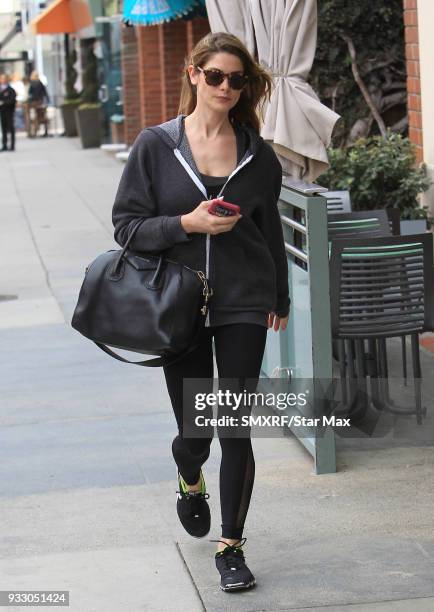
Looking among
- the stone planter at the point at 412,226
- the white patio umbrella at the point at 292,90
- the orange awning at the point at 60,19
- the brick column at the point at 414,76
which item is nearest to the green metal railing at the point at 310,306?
the white patio umbrella at the point at 292,90

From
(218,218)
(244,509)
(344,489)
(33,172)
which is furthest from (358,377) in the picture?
(33,172)

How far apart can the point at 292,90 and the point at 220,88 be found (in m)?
2.32

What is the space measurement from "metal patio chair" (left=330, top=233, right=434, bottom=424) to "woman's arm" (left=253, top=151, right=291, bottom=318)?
1.35m

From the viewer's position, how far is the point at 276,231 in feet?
14.6

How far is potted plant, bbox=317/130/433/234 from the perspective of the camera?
792cm

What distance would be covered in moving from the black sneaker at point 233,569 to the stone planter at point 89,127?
83.1ft

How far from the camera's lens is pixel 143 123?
24203 millimetres

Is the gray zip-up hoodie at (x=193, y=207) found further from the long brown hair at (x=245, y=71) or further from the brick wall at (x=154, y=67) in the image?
the brick wall at (x=154, y=67)

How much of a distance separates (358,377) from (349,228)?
984 mm

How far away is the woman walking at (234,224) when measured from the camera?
428 centimetres

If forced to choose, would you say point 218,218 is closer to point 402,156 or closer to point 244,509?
point 244,509

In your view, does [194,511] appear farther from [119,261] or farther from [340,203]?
[340,203]

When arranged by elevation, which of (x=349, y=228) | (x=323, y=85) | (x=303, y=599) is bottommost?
(x=303, y=599)

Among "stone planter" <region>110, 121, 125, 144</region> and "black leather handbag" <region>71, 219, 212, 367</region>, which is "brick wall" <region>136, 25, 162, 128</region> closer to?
"stone planter" <region>110, 121, 125, 144</region>
